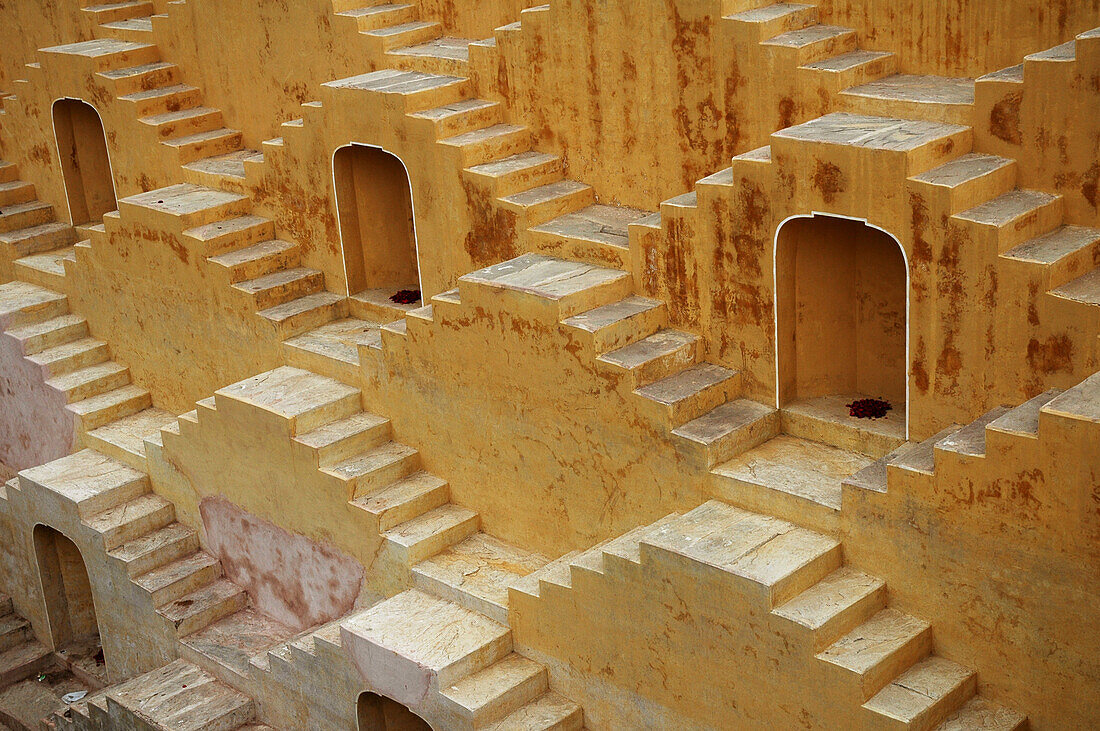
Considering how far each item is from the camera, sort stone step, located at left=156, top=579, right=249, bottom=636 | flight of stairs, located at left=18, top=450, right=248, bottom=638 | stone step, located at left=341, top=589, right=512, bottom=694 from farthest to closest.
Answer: flight of stairs, located at left=18, top=450, right=248, bottom=638, stone step, located at left=156, top=579, right=249, bottom=636, stone step, located at left=341, top=589, right=512, bottom=694

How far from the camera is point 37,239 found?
18.1 m

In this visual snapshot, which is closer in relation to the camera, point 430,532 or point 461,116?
point 430,532

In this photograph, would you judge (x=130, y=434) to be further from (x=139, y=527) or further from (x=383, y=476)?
(x=383, y=476)

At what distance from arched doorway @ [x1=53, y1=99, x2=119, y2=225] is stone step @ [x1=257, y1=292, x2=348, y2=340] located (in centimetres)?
465

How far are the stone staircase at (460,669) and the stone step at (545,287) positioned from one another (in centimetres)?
253

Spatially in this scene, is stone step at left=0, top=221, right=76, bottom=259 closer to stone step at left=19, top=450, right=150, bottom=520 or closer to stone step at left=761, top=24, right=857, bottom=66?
stone step at left=19, top=450, right=150, bottom=520

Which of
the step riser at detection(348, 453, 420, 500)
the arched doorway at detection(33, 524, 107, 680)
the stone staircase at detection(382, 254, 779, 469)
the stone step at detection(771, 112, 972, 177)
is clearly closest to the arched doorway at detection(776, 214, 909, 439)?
the stone staircase at detection(382, 254, 779, 469)

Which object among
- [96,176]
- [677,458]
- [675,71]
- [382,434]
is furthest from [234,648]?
[96,176]

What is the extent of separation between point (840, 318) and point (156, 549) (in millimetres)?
7164

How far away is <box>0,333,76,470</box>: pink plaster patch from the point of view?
16.2 m

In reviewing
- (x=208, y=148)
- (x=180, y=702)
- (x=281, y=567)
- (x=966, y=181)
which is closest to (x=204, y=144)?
(x=208, y=148)

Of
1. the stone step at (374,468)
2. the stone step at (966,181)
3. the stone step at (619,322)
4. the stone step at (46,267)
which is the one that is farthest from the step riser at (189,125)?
the stone step at (966,181)

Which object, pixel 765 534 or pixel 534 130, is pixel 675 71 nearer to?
pixel 534 130

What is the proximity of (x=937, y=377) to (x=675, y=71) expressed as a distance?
11.6 ft
